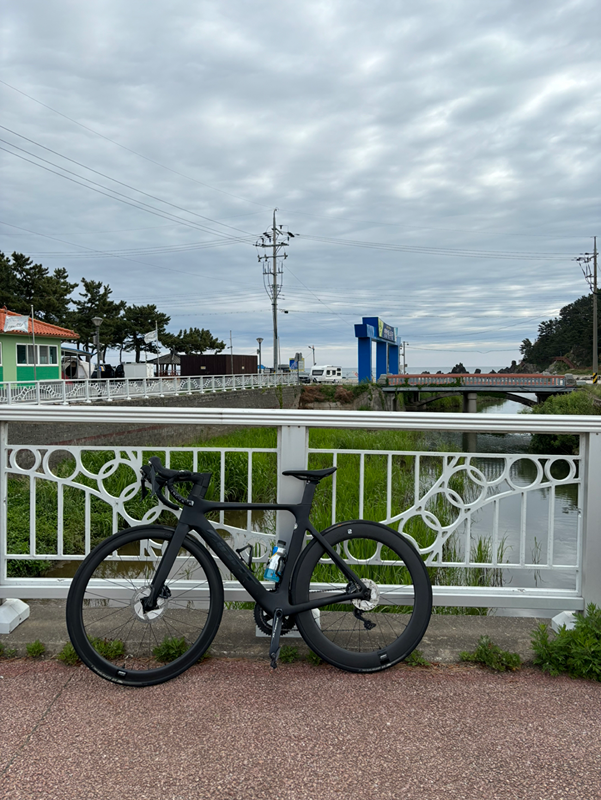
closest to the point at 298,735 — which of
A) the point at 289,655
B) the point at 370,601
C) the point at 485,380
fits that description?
the point at 289,655

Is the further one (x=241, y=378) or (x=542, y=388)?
(x=542, y=388)

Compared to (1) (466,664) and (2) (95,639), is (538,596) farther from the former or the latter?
(2) (95,639)

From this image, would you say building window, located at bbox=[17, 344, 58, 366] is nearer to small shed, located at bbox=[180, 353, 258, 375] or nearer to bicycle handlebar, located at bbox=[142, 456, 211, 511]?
small shed, located at bbox=[180, 353, 258, 375]

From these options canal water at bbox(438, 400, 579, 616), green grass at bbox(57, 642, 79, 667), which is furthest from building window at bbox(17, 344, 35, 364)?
green grass at bbox(57, 642, 79, 667)

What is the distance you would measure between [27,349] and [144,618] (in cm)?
2737

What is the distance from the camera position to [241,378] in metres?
33.8

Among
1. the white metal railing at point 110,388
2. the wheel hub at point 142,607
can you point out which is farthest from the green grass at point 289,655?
the white metal railing at point 110,388

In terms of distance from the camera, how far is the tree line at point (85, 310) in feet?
137

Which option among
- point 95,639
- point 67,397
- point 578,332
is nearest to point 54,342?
point 67,397

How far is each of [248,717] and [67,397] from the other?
17.3 metres

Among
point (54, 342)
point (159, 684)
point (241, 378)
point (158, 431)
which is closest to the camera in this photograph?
point (159, 684)

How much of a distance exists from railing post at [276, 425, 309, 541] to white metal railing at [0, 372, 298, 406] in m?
12.9

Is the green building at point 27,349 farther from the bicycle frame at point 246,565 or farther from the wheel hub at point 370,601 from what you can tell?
the wheel hub at point 370,601

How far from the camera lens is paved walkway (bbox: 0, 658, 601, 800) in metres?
1.83
